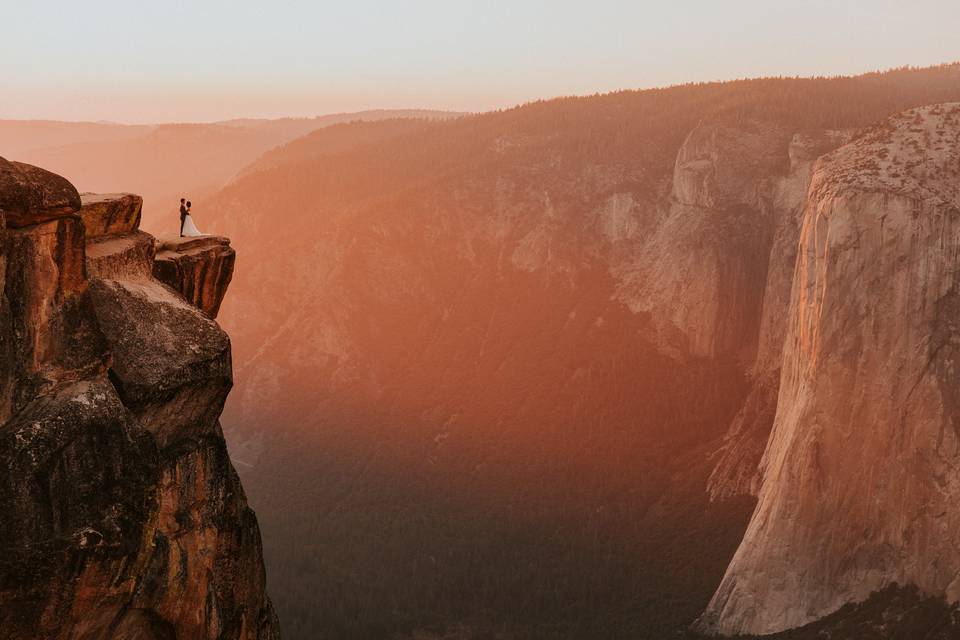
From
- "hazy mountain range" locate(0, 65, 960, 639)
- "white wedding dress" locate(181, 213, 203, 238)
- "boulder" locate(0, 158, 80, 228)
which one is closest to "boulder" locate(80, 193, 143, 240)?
"boulder" locate(0, 158, 80, 228)

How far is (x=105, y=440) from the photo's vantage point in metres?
18.5

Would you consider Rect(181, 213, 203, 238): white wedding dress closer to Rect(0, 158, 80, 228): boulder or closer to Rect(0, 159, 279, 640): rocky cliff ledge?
Rect(0, 159, 279, 640): rocky cliff ledge

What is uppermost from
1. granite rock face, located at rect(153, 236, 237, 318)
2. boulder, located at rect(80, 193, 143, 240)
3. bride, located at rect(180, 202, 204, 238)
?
boulder, located at rect(80, 193, 143, 240)

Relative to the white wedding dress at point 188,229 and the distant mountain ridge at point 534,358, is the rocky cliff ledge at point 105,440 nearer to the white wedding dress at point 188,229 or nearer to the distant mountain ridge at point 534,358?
the white wedding dress at point 188,229

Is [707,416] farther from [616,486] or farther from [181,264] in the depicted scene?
[181,264]

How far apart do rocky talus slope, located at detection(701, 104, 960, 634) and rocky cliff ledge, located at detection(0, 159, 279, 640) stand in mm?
40305

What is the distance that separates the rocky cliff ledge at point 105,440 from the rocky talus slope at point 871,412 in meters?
40.3

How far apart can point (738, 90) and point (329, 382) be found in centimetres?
6266

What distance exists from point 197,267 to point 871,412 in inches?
1630

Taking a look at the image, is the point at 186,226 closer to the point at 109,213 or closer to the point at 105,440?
the point at 109,213

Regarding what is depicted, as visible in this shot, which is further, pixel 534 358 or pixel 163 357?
pixel 534 358

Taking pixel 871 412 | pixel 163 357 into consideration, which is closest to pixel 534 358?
pixel 871 412

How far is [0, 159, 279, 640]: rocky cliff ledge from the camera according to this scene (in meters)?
17.5

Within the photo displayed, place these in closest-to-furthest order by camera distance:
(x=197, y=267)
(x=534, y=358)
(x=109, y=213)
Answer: (x=109, y=213) < (x=197, y=267) < (x=534, y=358)
